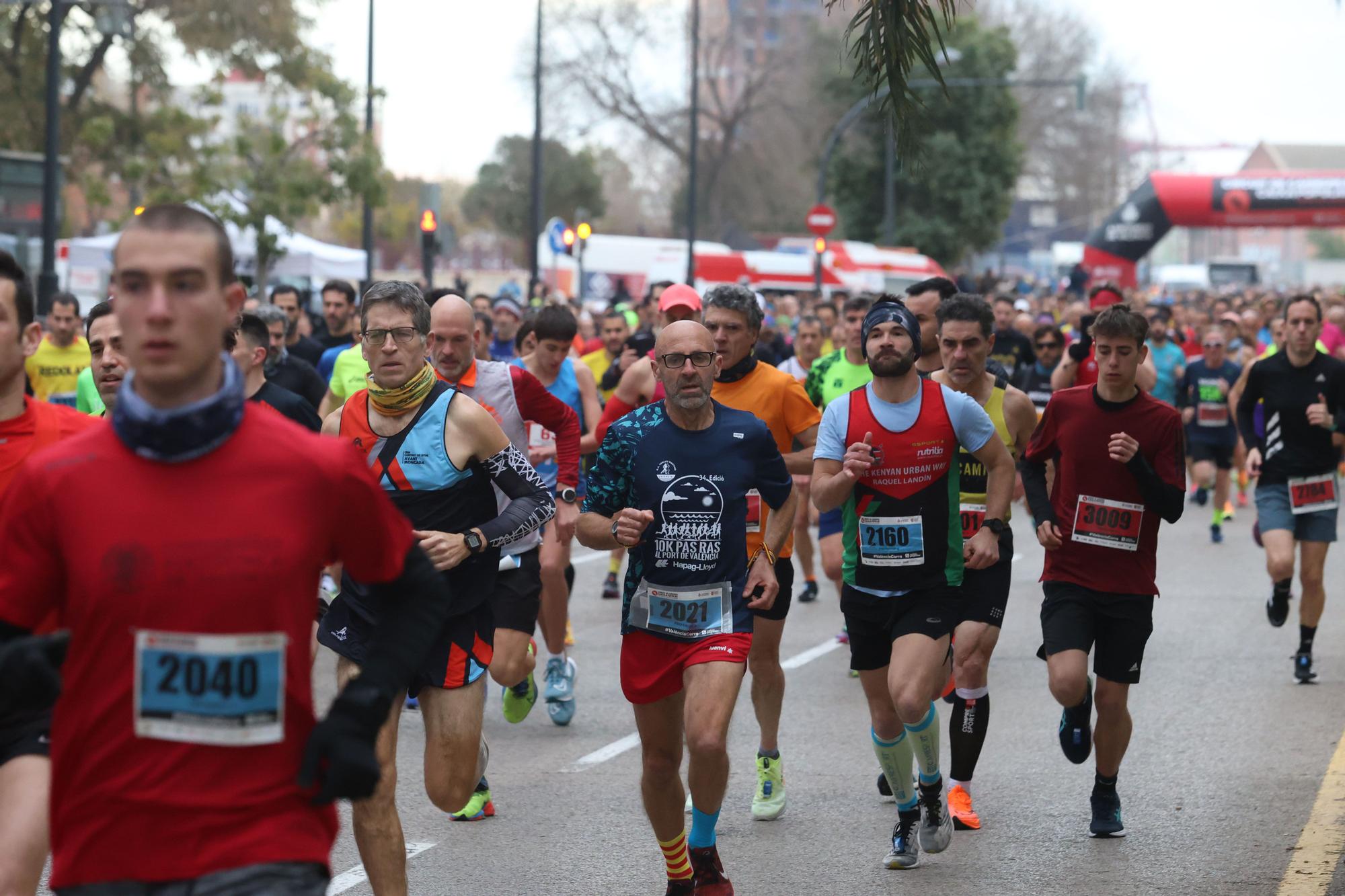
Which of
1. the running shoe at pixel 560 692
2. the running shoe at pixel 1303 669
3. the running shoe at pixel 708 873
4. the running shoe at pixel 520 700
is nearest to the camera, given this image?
the running shoe at pixel 708 873

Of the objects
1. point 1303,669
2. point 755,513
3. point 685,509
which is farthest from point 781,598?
point 1303,669

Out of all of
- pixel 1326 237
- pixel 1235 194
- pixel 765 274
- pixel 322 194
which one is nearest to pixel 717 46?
pixel 765 274

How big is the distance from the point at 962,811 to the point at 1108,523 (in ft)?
4.02

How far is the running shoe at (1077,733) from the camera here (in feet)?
22.4

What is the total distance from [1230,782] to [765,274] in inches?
1311

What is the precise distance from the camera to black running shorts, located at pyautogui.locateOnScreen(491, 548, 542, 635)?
7.29m

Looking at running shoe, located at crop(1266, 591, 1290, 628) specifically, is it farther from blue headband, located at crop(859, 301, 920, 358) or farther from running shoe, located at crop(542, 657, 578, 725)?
blue headband, located at crop(859, 301, 920, 358)

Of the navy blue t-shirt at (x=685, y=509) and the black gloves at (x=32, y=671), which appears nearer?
the black gloves at (x=32, y=671)

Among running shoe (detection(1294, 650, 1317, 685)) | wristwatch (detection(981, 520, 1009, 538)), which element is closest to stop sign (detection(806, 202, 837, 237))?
running shoe (detection(1294, 650, 1317, 685))

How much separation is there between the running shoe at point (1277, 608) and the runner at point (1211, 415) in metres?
6.65

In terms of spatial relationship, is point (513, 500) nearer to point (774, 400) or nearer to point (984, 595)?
point (774, 400)

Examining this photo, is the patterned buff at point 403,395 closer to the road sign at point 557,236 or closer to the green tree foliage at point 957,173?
the road sign at point 557,236

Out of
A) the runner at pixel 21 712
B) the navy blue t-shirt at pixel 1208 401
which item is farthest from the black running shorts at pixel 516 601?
the navy blue t-shirt at pixel 1208 401

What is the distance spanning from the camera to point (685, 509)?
5.57m
